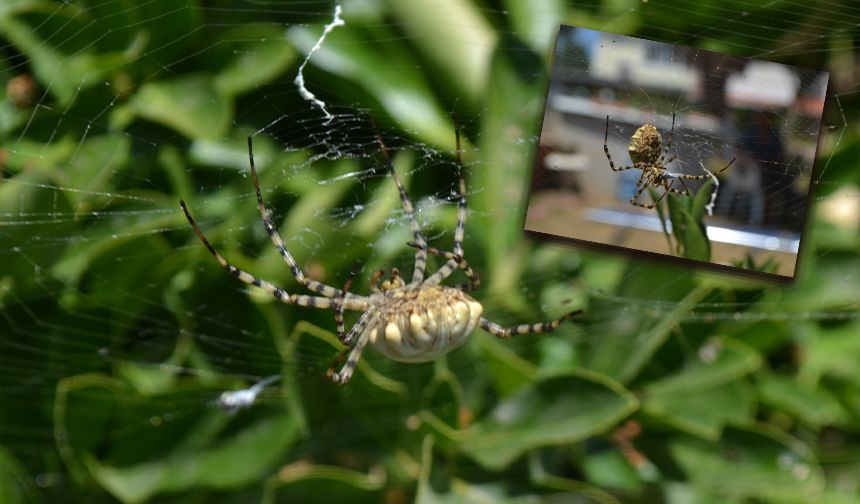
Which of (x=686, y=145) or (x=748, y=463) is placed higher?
(x=686, y=145)

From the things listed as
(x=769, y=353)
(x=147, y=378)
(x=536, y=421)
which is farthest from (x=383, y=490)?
(x=769, y=353)

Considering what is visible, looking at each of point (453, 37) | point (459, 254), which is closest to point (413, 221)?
point (459, 254)

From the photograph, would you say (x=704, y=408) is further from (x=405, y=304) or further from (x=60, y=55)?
(x=60, y=55)

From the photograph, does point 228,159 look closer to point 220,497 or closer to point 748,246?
point 220,497

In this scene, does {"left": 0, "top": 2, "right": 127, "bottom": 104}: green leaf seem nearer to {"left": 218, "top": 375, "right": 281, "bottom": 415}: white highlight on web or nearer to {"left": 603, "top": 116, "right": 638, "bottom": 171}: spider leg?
{"left": 218, "top": 375, "right": 281, "bottom": 415}: white highlight on web

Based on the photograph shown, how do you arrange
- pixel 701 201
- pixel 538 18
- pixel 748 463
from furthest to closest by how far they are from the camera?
pixel 748 463
pixel 538 18
pixel 701 201

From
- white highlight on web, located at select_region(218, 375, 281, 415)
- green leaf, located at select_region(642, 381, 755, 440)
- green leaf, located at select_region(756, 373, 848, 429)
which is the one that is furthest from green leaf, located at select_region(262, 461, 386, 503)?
green leaf, located at select_region(756, 373, 848, 429)

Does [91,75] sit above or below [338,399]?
above
